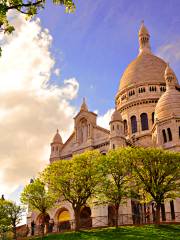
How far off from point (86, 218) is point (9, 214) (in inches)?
439

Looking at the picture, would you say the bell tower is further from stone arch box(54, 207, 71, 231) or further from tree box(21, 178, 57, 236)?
tree box(21, 178, 57, 236)

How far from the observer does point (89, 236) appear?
34.9 metres

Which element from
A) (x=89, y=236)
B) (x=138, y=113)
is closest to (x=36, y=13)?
(x=89, y=236)

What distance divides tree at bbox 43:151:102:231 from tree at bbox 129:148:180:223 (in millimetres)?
4410

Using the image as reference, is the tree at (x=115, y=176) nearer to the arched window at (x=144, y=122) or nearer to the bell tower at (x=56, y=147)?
the bell tower at (x=56, y=147)

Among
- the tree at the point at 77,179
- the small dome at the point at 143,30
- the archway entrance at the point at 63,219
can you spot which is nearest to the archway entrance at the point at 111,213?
the archway entrance at the point at 63,219

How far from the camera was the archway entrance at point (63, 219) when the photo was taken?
52050 millimetres

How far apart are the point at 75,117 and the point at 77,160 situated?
64.6 ft

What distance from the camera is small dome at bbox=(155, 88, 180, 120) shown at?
5509 centimetres

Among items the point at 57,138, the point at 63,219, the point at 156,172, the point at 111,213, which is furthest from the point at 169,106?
the point at 63,219

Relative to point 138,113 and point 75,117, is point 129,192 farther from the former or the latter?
point 138,113

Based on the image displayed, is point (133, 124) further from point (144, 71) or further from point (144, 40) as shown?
point (144, 40)

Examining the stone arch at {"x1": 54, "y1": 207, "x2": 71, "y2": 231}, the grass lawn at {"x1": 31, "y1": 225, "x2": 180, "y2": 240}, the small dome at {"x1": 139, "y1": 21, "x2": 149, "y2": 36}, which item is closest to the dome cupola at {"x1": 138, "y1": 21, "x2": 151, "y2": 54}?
the small dome at {"x1": 139, "y1": 21, "x2": 149, "y2": 36}

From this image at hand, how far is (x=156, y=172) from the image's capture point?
38156mm
